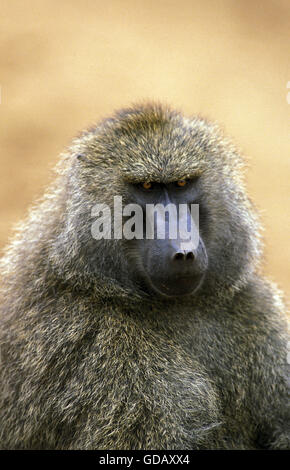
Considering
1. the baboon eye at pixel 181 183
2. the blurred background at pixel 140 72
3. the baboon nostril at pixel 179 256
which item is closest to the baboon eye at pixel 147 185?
the baboon eye at pixel 181 183

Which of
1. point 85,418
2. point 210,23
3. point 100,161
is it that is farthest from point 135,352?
point 210,23

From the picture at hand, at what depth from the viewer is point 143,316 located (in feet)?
10.9

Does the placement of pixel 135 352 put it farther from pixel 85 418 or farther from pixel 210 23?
pixel 210 23

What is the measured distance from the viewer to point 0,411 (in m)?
3.33

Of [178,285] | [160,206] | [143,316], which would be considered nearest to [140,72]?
[160,206]

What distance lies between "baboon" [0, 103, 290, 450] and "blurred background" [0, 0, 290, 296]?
4962mm

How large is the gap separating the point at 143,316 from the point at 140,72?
6.60m

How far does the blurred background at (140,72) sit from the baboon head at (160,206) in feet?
16.3

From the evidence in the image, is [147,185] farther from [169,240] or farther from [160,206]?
[169,240]

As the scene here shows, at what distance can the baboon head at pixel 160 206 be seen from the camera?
3184 mm

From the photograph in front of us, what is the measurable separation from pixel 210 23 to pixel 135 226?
735cm

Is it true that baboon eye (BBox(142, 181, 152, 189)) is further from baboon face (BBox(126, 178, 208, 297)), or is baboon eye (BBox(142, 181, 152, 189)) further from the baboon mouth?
the baboon mouth

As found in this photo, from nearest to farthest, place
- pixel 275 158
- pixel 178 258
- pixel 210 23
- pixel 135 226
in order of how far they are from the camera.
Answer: pixel 178 258
pixel 135 226
pixel 275 158
pixel 210 23
